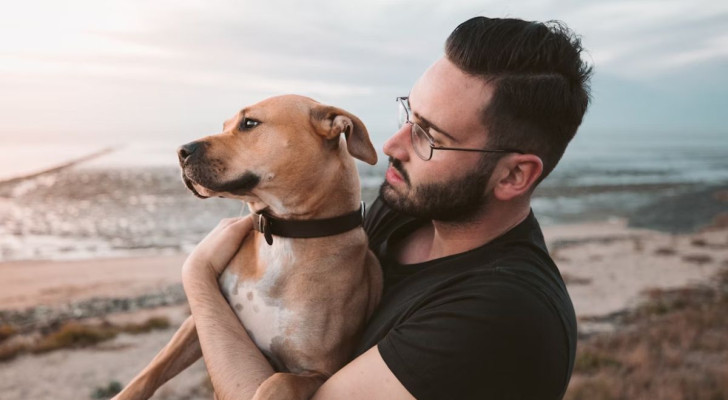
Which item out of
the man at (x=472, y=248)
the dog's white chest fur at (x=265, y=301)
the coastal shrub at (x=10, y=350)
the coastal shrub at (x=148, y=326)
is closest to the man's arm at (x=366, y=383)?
the man at (x=472, y=248)

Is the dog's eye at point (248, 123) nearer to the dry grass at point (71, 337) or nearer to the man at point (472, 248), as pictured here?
the man at point (472, 248)

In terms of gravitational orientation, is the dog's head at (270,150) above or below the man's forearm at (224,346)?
above

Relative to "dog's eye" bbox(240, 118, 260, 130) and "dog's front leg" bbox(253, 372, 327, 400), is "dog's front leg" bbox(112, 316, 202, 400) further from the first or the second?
"dog's eye" bbox(240, 118, 260, 130)

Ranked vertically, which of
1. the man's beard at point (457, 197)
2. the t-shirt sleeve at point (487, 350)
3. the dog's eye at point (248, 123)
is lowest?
the t-shirt sleeve at point (487, 350)

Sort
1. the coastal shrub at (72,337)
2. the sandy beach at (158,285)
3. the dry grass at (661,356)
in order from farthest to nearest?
the coastal shrub at (72,337) → the sandy beach at (158,285) → the dry grass at (661,356)

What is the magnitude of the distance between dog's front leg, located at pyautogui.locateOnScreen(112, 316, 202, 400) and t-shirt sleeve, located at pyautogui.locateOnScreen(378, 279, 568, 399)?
1428 millimetres

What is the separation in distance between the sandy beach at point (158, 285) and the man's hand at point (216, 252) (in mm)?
6122

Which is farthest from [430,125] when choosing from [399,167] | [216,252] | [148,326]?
[148,326]

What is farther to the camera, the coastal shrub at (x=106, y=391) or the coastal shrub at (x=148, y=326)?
the coastal shrub at (x=148, y=326)

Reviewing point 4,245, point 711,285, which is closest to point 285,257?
point 711,285

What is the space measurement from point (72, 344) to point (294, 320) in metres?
9.47

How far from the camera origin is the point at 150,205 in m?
27.3

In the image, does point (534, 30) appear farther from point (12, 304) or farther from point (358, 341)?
point (12, 304)

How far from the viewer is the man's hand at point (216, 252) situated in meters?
2.87
